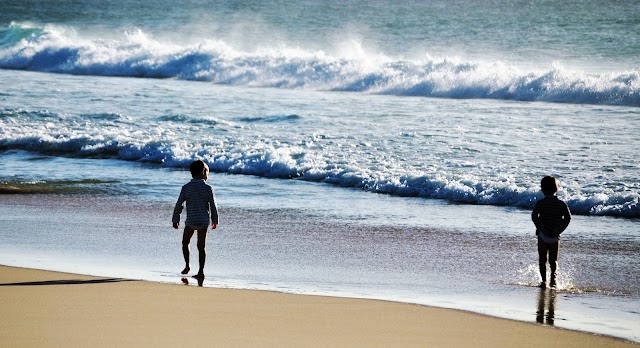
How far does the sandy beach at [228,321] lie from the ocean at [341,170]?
1.76ft

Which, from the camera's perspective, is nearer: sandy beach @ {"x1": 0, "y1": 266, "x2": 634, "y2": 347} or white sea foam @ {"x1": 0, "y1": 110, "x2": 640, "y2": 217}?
sandy beach @ {"x1": 0, "y1": 266, "x2": 634, "y2": 347}

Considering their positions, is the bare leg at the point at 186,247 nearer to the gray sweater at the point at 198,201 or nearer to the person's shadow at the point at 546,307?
the gray sweater at the point at 198,201

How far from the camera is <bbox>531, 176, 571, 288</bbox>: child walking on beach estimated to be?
933 centimetres

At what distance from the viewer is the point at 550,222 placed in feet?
30.8

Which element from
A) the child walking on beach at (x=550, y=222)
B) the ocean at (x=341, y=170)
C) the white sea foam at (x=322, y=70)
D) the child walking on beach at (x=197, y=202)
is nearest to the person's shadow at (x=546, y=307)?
the ocean at (x=341, y=170)

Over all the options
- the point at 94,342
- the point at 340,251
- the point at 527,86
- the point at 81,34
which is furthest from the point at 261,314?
the point at 81,34

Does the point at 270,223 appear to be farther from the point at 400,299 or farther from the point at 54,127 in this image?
the point at 54,127

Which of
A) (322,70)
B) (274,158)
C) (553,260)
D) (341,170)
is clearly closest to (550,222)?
(553,260)

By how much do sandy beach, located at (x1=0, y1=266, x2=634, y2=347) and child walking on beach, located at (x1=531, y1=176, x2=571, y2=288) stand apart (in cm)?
179

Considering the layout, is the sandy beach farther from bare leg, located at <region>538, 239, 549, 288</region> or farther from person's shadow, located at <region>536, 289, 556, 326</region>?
bare leg, located at <region>538, 239, 549, 288</region>

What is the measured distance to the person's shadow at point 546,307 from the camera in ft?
25.6

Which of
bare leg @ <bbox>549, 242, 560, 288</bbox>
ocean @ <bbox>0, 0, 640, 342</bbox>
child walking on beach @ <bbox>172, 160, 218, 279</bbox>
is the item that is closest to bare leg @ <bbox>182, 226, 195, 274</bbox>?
child walking on beach @ <bbox>172, 160, 218, 279</bbox>

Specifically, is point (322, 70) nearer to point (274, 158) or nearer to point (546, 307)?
point (274, 158)

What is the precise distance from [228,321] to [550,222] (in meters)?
3.55
